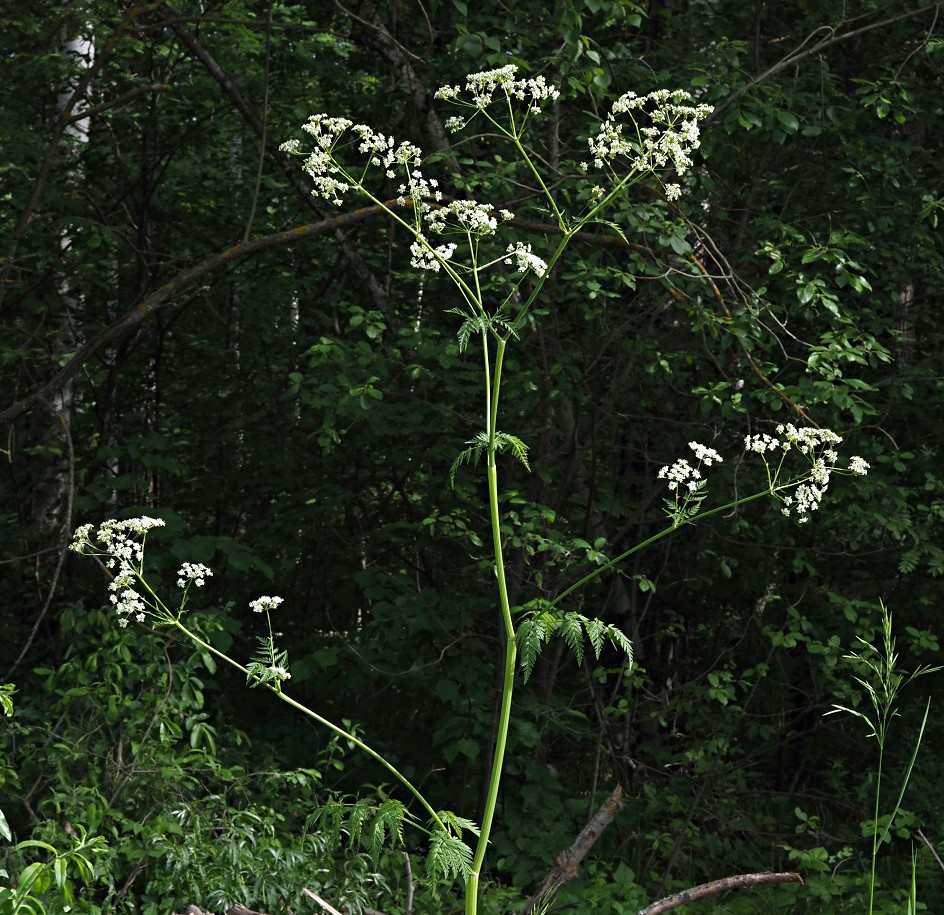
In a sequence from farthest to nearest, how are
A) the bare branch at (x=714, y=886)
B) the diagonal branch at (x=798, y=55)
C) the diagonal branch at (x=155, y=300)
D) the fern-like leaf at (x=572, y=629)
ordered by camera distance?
the diagonal branch at (x=798, y=55), the diagonal branch at (x=155, y=300), the bare branch at (x=714, y=886), the fern-like leaf at (x=572, y=629)

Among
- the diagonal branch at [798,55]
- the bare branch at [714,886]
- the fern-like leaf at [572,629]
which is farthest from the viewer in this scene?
the diagonal branch at [798,55]

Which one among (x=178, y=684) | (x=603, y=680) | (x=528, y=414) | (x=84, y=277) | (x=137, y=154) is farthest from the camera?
(x=137, y=154)

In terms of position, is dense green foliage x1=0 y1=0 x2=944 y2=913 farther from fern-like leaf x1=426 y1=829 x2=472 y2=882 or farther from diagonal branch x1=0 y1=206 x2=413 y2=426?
fern-like leaf x1=426 y1=829 x2=472 y2=882

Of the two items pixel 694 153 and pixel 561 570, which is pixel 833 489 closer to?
pixel 561 570

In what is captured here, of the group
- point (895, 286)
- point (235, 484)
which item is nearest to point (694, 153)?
point (895, 286)

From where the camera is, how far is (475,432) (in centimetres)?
547

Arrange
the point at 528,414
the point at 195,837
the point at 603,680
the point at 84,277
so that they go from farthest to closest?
the point at 84,277, the point at 528,414, the point at 603,680, the point at 195,837

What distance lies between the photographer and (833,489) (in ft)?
16.6

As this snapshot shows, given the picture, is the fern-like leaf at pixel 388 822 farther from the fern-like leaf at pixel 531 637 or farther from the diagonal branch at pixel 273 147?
the diagonal branch at pixel 273 147

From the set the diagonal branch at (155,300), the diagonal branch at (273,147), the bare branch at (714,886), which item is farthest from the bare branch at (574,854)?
the diagonal branch at (273,147)

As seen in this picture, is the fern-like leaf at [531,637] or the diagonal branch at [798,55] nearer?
the fern-like leaf at [531,637]

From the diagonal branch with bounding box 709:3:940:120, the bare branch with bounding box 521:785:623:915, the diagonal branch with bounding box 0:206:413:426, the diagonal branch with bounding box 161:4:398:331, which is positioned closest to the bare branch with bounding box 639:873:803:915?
the bare branch with bounding box 521:785:623:915

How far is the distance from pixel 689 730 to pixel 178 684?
2597 mm

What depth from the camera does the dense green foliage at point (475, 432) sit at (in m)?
4.77
